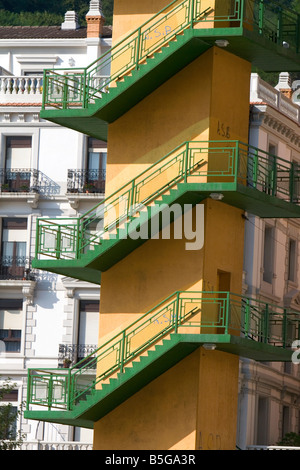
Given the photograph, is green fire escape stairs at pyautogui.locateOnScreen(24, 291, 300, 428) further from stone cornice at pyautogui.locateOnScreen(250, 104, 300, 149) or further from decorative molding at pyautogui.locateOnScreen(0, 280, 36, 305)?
stone cornice at pyautogui.locateOnScreen(250, 104, 300, 149)

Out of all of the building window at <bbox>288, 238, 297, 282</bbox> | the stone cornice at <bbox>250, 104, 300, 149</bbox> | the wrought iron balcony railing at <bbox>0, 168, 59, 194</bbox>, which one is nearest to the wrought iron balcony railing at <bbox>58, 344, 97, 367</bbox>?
the wrought iron balcony railing at <bbox>0, 168, 59, 194</bbox>

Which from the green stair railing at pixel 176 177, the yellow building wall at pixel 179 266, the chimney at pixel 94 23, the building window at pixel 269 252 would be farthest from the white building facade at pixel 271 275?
the green stair railing at pixel 176 177

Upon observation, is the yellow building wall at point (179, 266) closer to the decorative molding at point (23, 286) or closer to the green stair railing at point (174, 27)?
the green stair railing at point (174, 27)

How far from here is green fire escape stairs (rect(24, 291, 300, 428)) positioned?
44688mm

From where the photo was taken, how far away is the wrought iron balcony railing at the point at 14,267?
77.4m

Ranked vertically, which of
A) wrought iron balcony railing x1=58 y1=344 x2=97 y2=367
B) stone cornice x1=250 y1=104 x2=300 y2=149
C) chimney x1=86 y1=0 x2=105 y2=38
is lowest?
wrought iron balcony railing x1=58 y1=344 x2=97 y2=367

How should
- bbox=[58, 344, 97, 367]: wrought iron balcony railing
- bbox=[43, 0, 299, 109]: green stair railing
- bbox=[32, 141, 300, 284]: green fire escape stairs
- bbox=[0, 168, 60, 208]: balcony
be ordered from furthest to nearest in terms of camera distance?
1. bbox=[0, 168, 60, 208]: balcony
2. bbox=[58, 344, 97, 367]: wrought iron balcony railing
3. bbox=[43, 0, 299, 109]: green stair railing
4. bbox=[32, 141, 300, 284]: green fire escape stairs

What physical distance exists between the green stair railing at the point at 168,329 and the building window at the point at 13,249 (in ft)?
99.4

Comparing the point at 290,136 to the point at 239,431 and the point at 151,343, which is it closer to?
the point at 239,431

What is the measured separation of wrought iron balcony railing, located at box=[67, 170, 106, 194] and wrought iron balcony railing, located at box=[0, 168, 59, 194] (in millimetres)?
857

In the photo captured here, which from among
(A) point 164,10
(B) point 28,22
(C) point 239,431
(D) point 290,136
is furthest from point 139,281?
(B) point 28,22

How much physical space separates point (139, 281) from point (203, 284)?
1.98 meters

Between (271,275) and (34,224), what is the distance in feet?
33.6

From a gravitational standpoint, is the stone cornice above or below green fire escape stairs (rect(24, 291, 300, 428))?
above
